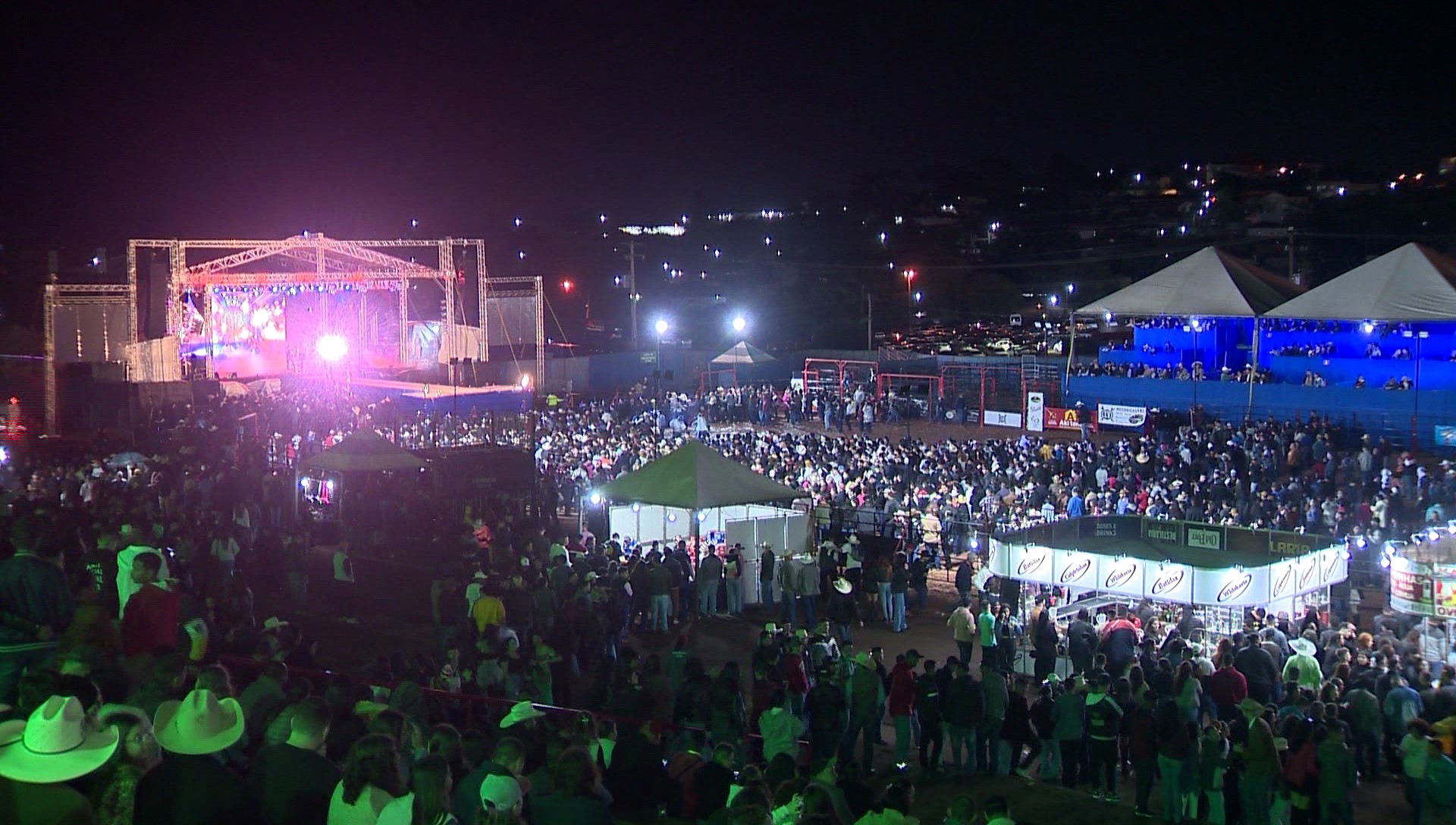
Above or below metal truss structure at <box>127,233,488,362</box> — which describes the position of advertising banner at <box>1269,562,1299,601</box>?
below

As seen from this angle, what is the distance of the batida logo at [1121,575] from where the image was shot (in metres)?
12.7

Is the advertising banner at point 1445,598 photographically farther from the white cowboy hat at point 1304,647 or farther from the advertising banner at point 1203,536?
the advertising banner at point 1203,536

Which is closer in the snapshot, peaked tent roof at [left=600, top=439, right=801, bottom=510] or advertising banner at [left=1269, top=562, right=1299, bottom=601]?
advertising banner at [left=1269, top=562, right=1299, bottom=601]

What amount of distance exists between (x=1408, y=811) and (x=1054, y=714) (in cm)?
279

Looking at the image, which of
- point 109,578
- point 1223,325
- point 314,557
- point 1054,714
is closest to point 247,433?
point 314,557

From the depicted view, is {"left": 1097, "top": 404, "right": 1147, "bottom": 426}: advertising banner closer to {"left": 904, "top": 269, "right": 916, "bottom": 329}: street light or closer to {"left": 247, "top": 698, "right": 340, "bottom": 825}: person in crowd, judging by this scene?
{"left": 247, "top": 698, "right": 340, "bottom": 825}: person in crowd

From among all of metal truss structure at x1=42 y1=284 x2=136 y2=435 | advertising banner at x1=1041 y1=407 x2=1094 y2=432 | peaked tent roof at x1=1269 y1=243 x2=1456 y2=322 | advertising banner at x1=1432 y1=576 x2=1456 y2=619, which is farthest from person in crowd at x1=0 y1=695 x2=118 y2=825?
peaked tent roof at x1=1269 y1=243 x2=1456 y2=322

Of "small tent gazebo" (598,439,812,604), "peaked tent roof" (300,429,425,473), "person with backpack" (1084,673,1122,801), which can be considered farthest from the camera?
"peaked tent roof" (300,429,425,473)

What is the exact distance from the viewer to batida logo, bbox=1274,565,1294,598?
12.4 m

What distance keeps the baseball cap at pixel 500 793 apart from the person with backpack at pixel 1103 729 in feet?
19.8

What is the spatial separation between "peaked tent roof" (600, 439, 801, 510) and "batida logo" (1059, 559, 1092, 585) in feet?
13.1

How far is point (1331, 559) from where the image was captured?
13.4 m

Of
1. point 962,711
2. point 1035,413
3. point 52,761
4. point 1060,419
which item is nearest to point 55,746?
point 52,761

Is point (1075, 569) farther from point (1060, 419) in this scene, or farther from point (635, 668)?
point (1060, 419)
